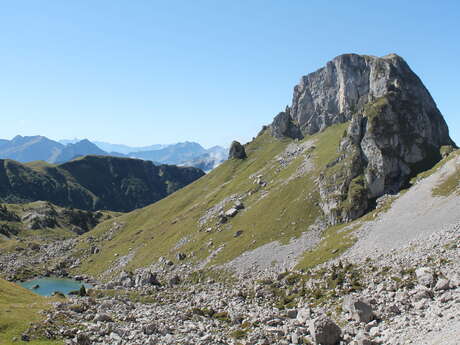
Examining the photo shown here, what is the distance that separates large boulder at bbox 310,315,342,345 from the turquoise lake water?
10638 cm

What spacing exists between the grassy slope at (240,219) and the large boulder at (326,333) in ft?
184

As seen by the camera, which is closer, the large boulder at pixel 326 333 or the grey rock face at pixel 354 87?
the large boulder at pixel 326 333

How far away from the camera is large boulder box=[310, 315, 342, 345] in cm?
4050

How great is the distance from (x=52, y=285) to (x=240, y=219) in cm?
7375

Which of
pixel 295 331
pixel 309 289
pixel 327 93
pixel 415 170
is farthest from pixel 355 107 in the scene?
pixel 295 331

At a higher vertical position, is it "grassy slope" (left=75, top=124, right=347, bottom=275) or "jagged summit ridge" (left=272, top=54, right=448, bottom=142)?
"jagged summit ridge" (left=272, top=54, right=448, bottom=142)

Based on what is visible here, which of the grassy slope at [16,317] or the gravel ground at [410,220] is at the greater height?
the grassy slope at [16,317]

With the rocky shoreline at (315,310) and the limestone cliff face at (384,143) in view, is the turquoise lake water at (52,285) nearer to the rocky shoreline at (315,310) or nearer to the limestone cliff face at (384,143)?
the rocky shoreline at (315,310)

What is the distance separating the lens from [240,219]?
121625 mm

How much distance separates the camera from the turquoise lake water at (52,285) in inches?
5018

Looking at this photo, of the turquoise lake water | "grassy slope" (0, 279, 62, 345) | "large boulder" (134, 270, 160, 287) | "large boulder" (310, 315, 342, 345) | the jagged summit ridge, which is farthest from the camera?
the jagged summit ridge

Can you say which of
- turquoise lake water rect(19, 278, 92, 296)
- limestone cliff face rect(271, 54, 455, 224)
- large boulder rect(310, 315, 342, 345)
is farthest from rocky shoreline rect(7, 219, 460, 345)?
turquoise lake water rect(19, 278, 92, 296)

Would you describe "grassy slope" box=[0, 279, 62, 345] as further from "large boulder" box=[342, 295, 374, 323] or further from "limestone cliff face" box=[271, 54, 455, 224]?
"limestone cliff face" box=[271, 54, 455, 224]

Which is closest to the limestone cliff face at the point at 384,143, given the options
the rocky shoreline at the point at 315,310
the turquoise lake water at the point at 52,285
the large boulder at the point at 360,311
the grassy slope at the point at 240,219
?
the grassy slope at the point at 240,219
